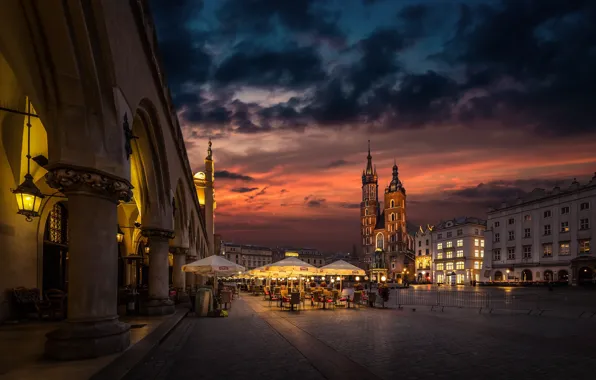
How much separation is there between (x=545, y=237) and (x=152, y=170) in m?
72.6

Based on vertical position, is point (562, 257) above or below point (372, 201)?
below

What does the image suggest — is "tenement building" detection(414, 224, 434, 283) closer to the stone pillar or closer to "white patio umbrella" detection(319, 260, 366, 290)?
"white patio umbrella" detection(319, 260, 366, 290)

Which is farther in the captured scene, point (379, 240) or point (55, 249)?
point (379, 240)

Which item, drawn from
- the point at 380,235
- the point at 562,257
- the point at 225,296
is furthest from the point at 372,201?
the point at 225,296

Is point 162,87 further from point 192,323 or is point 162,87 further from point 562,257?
point 562,257

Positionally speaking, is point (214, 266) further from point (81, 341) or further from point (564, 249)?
point (564, 249)

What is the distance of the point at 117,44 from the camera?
10.3 m

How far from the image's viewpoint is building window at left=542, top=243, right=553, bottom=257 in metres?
73.3

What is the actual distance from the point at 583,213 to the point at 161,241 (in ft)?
218

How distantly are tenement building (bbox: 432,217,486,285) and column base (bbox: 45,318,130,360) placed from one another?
98.8 metres

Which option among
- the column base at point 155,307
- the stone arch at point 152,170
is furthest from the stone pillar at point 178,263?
the stone arch at point 152,170

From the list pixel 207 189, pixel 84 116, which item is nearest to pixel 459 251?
pixel 207 189

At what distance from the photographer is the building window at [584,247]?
217 ft

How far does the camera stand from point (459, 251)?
4215 inches
